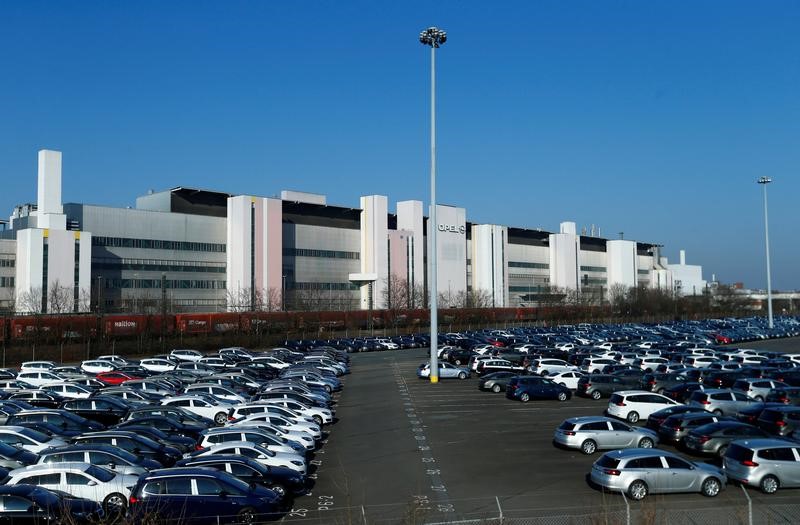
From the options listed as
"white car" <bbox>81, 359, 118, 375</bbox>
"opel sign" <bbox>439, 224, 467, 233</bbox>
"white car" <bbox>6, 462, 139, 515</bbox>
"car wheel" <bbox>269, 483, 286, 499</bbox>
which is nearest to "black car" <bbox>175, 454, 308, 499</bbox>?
"car wheel" <bbox>269, 483, 286, 499</bbox>

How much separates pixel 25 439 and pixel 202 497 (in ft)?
31.3

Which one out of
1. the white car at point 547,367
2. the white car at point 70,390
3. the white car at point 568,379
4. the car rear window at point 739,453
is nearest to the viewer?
the car rear window at point 739,453

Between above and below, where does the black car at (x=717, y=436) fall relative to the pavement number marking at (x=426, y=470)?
above

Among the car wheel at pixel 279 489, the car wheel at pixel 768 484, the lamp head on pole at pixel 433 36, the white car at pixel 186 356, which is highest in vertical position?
the lamp head on pole at pixel 433 36

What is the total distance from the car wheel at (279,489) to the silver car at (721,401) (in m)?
18.0

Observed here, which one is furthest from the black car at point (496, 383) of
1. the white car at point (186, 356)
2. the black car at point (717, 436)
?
the white car at point (186, 356)

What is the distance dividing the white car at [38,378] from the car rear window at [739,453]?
104 ft

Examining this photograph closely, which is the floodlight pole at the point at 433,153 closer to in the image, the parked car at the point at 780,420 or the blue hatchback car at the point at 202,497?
the parked car at the point at 780,420

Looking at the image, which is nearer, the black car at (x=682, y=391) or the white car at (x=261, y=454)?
the white car at (x=261, y=454)

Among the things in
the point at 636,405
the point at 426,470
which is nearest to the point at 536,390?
the point at 636,405

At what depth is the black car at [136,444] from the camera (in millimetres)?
19266

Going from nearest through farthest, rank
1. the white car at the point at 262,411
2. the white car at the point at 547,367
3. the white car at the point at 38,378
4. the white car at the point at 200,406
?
the white car at the point at 262,411 → the white car at the point at 200,406 → the white car at the point at 38,378 → the white car at the point at 547,367

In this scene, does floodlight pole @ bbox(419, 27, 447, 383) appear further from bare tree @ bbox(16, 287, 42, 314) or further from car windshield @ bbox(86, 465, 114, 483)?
bare tree @ bbox(16, 287, 42, 314)

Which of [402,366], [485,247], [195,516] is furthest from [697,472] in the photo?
[485,247]
